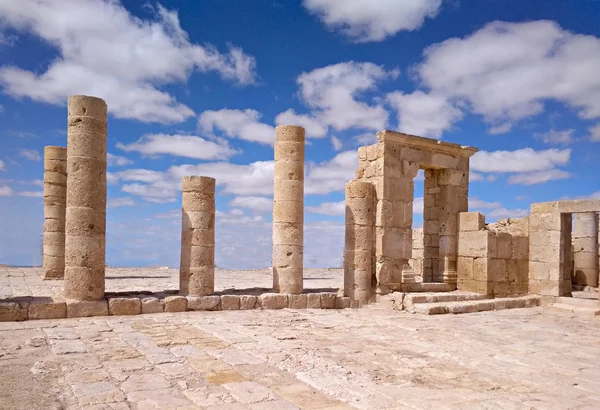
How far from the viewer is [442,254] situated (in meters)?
16.0

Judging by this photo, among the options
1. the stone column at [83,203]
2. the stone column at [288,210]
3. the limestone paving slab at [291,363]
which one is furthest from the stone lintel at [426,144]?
the stone column at [83,203]

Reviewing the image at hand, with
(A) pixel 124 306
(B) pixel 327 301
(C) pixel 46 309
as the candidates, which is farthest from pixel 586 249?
(C) pixel 46 309

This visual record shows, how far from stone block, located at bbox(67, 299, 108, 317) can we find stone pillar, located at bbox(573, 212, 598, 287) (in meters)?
17.0

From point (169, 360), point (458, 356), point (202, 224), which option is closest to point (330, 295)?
point (202, 224)

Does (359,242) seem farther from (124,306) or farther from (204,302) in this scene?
(124,306)

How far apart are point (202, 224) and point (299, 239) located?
2.70 metres

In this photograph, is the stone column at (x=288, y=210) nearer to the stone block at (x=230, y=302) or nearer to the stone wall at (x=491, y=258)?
the stone block at (x=230, y=302)

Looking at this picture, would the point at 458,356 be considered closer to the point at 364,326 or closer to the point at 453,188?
the point at 364,326

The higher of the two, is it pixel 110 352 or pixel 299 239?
pixel 299 239

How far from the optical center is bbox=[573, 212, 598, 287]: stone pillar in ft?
59.9

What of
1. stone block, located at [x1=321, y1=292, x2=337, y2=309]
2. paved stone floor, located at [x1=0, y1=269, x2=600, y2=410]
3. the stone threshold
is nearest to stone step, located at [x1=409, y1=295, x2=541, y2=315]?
paved stone floor, located at [x1=0, y1=269, x2=600, y2=410]

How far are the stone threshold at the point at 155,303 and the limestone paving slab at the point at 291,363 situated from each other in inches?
13.5

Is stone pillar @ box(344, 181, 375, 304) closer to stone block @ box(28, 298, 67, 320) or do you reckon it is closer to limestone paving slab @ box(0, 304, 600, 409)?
limestone paving slab @ box(0, 304, 600, 409)

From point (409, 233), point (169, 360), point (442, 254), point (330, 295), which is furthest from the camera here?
point (442, 254)
